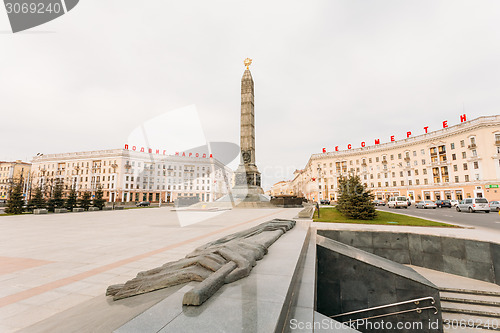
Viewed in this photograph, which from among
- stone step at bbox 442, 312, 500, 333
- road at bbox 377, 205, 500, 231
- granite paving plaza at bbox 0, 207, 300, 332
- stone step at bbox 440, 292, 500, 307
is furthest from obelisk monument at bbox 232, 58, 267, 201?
stone step at bbox 442, 312, 500, 333

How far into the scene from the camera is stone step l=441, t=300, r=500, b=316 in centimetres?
524

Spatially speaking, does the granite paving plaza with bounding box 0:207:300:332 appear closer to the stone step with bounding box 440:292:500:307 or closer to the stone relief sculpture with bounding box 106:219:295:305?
the stone relief sculpture with bounding box 106:219:295:305

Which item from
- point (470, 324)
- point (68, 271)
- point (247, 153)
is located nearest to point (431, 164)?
point (247, 153)

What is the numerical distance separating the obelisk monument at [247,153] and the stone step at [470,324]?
78.4ft

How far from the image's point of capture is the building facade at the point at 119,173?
195ft

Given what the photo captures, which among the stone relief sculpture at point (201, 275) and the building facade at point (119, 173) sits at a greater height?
the building facade at point (119, 173)

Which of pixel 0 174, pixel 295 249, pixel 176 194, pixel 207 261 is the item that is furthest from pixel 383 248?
pixel 0 174

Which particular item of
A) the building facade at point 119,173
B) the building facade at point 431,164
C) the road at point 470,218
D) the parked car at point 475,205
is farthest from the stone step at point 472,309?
the building facade at point 119,173

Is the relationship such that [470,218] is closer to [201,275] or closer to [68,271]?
[201,275]

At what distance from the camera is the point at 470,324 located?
511 cm

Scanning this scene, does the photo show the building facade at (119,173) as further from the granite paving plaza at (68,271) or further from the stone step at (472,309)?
the stone step at (472,309)

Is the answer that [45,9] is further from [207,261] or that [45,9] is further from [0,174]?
[0,174]

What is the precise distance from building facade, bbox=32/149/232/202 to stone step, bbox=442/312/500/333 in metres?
50.7

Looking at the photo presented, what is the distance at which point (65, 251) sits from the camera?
586cm
